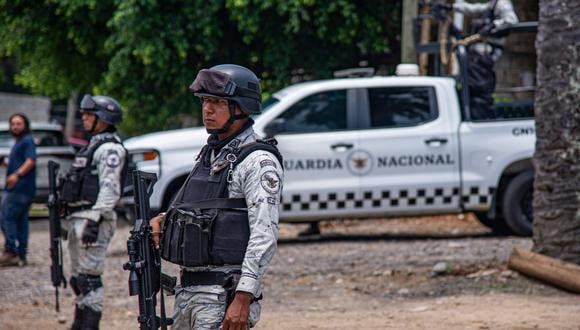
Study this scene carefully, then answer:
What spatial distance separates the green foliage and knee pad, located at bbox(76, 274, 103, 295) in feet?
25.3

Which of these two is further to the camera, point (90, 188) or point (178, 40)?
point (178, 40)

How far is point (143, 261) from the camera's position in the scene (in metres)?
4.76

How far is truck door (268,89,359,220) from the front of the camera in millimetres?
11516

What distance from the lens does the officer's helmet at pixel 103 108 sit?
753 cm

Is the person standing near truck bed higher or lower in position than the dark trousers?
higher

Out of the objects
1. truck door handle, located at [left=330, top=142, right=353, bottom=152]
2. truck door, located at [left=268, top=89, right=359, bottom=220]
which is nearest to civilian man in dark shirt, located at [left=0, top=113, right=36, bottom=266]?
truck door, located at [left=268, top=89, right=359, bottom=220]

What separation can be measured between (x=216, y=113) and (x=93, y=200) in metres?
3.04

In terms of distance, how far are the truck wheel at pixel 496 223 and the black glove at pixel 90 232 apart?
19.8 ft

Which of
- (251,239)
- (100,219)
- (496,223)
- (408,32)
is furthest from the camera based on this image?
(408,32)

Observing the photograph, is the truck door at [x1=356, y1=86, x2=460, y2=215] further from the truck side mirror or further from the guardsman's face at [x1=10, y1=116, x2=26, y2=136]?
the guardsman's face at [x1=10, y1=116, x2=26, y2=136]

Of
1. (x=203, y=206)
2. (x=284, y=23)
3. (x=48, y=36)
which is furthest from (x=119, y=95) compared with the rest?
(x=203, y=206)

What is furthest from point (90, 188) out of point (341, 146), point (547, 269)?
point (341, 146)

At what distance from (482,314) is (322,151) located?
13.2 ft

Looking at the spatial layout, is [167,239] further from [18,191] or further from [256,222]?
[18,191]
